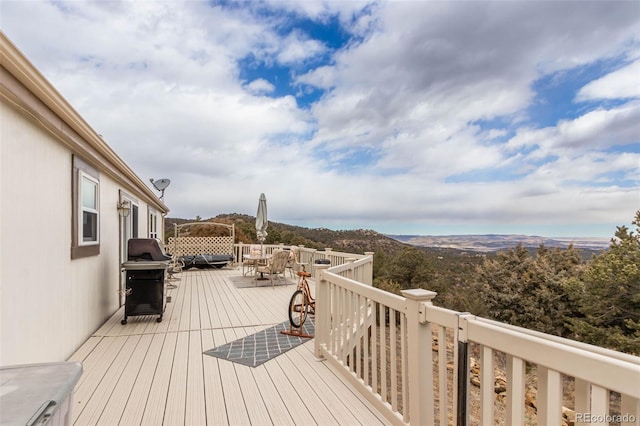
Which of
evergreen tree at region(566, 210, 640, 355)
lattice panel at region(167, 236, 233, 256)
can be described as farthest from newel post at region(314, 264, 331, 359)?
evergreen tree at region(566, 210, 640, 355)

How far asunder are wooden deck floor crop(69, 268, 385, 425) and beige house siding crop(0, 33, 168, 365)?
51cm

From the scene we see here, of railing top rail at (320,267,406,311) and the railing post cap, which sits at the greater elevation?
the railing post cap

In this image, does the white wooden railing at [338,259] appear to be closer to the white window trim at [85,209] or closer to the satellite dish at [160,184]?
the white window trim at [85,209]

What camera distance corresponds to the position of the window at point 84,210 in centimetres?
374

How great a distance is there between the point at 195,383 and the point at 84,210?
267cm

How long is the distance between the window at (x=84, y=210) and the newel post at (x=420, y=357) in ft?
12.1

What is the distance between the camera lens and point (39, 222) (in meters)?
2.89

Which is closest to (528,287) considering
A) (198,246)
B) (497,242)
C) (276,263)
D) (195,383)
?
(497,242)

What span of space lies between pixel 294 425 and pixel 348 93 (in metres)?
10.5

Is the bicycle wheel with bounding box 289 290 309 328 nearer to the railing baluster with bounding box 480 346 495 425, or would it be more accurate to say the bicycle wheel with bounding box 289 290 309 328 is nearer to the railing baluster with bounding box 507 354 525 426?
the railing baluster with bounding box 480 346 495 425

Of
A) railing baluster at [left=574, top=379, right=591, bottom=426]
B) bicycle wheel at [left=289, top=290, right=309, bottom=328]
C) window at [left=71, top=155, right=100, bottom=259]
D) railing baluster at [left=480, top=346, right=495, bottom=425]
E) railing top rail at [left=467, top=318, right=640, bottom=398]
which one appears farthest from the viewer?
bicycle wheel at [left=289, top=290, right=309, bottom=328]

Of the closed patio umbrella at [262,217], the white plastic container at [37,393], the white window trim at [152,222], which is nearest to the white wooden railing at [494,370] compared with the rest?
the white plastic container at [37,393]

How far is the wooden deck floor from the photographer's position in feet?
7.87

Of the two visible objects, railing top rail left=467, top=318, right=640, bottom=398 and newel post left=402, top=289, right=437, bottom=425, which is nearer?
railing top rail left=467, top=318, right=640, bottom=398
